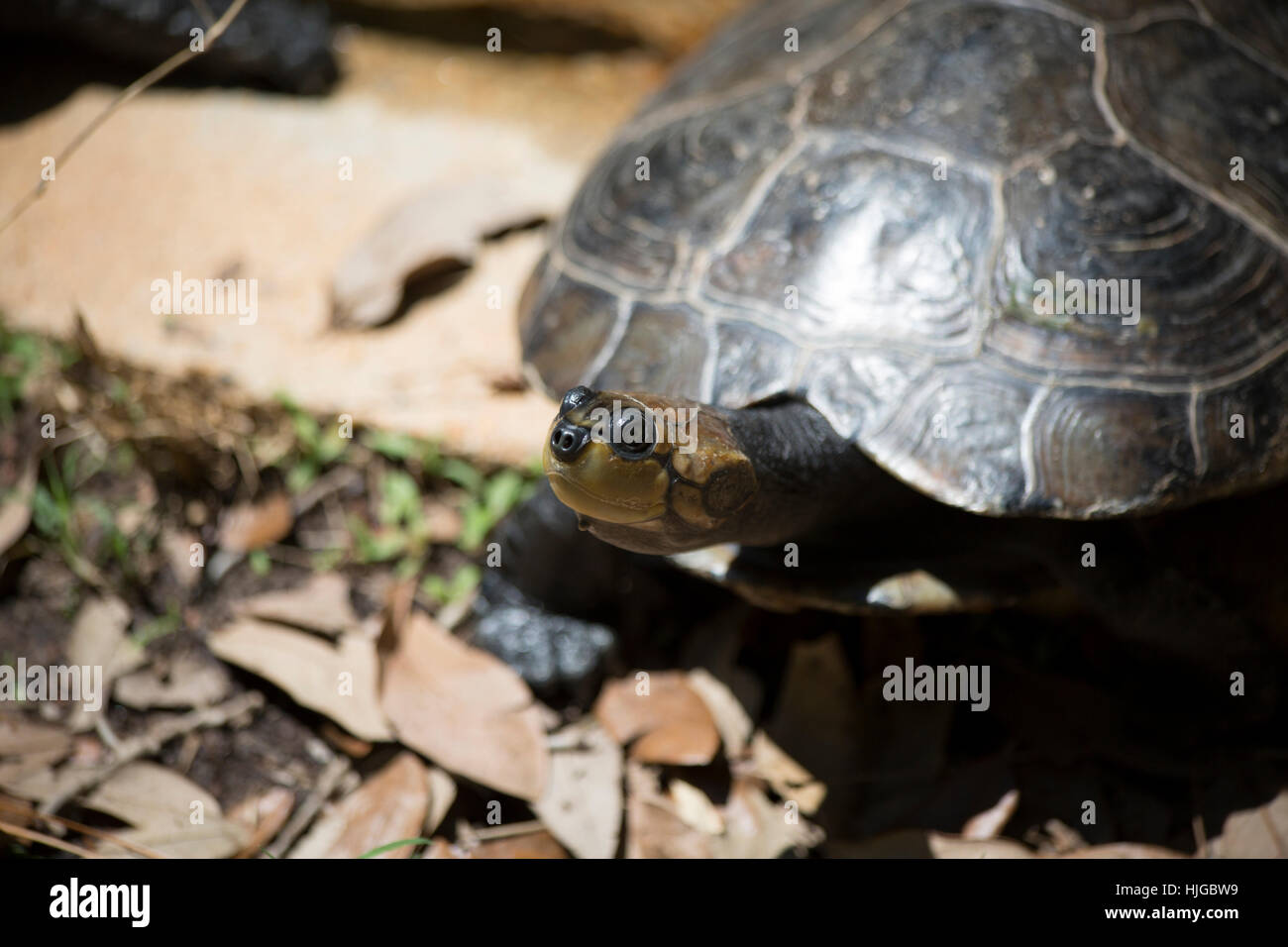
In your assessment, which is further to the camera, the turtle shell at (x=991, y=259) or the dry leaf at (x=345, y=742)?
the dry leaf at (x=345, y=742)

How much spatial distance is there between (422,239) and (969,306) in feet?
6.11

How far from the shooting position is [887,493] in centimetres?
246

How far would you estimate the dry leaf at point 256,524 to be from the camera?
120 inches

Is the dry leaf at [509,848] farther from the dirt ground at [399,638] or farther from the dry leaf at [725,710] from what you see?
the dry leaf at [725,710]

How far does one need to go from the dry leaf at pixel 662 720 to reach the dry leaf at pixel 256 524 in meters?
1.09

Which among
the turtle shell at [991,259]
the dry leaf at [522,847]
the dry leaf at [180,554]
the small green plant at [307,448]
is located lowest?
the dry leaf at [522,847]

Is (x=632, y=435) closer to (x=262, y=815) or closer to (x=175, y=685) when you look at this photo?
(x=262, y=815)

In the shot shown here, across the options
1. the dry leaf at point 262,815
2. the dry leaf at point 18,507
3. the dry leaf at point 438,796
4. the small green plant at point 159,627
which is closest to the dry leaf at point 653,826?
the dry leaf at point 438,796

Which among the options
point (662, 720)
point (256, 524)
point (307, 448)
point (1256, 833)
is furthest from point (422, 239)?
point (1256, 833)

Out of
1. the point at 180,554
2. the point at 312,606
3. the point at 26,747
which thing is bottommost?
the point at 26,747

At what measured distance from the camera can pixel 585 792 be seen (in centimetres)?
258

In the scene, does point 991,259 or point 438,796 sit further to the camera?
point 438,796

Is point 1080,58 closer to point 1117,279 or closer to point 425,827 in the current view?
point 1117,279
